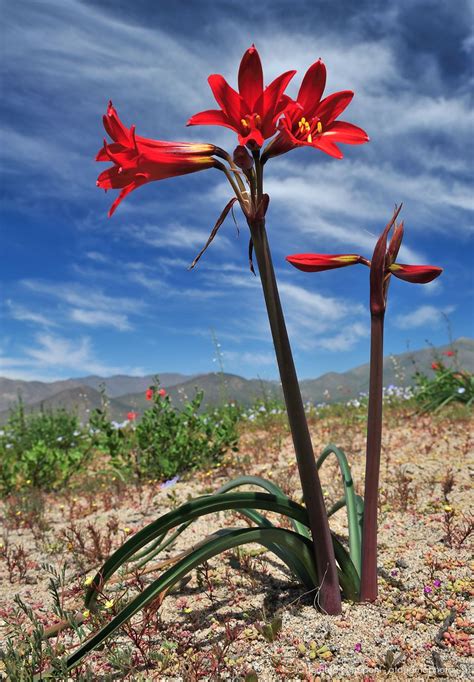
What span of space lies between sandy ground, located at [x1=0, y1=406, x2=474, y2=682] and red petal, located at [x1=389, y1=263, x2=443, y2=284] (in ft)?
4.87

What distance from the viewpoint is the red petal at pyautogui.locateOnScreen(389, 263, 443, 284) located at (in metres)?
2.21

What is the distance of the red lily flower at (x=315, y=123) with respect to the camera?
196 centimetres

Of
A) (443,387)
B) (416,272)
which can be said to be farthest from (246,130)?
(443,387)

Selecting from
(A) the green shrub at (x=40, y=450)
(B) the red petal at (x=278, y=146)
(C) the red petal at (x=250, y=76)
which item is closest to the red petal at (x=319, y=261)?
(B) the red petal at (x=278, y=146)

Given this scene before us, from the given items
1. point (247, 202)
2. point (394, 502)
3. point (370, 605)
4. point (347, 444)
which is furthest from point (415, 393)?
point (247, 202)

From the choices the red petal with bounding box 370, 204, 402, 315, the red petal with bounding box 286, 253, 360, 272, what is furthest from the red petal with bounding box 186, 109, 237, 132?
the red petal with bounding box 370, 204, 402, 315

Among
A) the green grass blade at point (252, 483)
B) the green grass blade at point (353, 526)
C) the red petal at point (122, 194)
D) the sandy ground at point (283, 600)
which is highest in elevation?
the red petal at point (122, 194)

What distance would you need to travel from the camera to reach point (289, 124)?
1.96 meters

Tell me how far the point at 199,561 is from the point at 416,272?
4.85 ft

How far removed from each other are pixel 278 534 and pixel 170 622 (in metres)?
0.78

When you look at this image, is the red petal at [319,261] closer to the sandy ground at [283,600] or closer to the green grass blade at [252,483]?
the green grass blade at [252,483]

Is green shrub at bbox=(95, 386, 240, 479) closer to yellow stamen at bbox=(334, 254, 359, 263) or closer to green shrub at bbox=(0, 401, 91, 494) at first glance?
green shrub at bbox=(0, 401, 91, 494)

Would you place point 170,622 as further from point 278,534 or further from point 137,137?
point 137,137

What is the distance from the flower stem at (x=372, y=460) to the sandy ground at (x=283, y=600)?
14 centimetres
